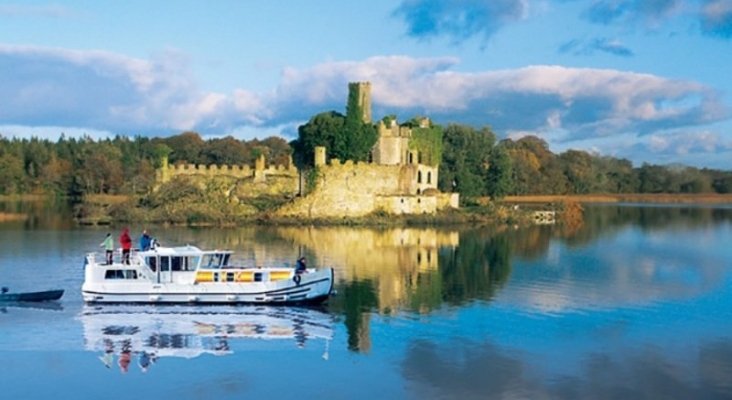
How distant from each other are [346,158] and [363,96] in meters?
4.71

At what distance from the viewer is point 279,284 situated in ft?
83.8

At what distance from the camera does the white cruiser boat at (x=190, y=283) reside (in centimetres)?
2550

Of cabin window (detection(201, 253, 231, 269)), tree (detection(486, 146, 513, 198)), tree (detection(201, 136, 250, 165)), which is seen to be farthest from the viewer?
tree (detection(201, 136, 250, 165))

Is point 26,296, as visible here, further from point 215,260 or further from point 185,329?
point 185,329

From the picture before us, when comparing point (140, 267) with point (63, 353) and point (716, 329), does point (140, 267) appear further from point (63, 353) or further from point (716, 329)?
point (716, 329)

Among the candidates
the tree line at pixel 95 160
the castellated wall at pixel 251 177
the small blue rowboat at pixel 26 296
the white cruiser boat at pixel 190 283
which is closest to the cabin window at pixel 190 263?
the white cruiser boat at pixel 190 283

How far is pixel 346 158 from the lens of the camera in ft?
202

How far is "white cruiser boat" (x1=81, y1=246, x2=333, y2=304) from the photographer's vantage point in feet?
83.7

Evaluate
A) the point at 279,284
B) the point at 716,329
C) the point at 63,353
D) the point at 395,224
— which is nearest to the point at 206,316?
the point at 279,284

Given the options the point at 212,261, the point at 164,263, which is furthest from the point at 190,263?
the point at 212,261

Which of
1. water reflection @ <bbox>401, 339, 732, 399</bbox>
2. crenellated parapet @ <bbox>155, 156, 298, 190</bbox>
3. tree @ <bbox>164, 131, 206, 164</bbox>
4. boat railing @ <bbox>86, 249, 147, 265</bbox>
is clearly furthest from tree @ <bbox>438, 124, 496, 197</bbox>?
water reflection @ <bbox>401, 339, 732, 399</bbox>

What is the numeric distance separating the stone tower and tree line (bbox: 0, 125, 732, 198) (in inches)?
43.2

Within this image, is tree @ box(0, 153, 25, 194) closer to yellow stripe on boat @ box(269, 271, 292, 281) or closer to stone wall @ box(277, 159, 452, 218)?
stone wall @ box(277, 159, 452, 218)

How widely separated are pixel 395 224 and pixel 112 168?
47545 millimetres
